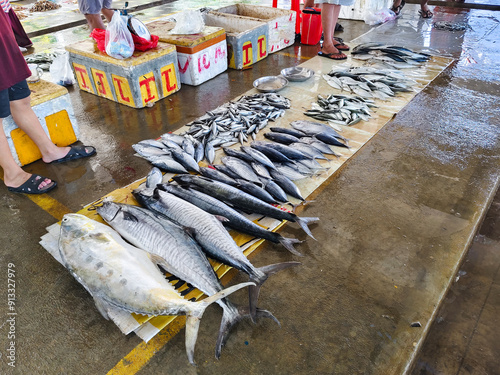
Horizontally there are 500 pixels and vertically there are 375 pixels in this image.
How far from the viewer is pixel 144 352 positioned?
2.01m

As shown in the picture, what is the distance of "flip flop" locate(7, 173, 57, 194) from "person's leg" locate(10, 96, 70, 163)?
43cm

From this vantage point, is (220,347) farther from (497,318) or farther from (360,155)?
(360,155)

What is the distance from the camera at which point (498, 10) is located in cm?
881

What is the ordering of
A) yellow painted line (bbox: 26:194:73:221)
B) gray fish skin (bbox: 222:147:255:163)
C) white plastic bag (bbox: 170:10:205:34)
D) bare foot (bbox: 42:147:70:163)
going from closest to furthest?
yellow painted line (bbox: 26:194:73:221), gray fish skin (bbox: 222:147:255:163), bare foot (bbox: 42:147:70:163), white plastic bag (bbox: 170:10:205:34)

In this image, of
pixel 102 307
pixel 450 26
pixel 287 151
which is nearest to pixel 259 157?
pixel 287 151

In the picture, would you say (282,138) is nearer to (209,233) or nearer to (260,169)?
(260,169)

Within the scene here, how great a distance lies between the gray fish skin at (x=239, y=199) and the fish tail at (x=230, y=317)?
77cm

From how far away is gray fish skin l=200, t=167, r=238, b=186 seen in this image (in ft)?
10.2

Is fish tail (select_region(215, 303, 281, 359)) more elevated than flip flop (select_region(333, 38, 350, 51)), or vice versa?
flip flop (select_region(333, 38, 350, 51))

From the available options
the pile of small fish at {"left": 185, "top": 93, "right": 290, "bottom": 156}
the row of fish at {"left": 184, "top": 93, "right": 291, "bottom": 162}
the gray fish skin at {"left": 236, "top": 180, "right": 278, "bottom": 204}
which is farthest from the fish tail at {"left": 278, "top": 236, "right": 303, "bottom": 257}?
the pile of small fish at {"left": 185, "top": 93, "right": 290, "bottom": 156}

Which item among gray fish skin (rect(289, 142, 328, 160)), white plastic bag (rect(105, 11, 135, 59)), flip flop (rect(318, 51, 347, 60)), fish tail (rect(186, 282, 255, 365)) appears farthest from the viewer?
flip flop (rect(318, 51, 347, 60))

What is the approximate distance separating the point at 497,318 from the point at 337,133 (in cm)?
Answer: 237

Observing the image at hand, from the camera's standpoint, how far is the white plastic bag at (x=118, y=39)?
4.29 meters

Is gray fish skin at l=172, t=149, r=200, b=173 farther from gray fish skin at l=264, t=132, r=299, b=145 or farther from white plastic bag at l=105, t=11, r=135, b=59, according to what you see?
white plastic bag at l=105, t=11, r=135, b=59
